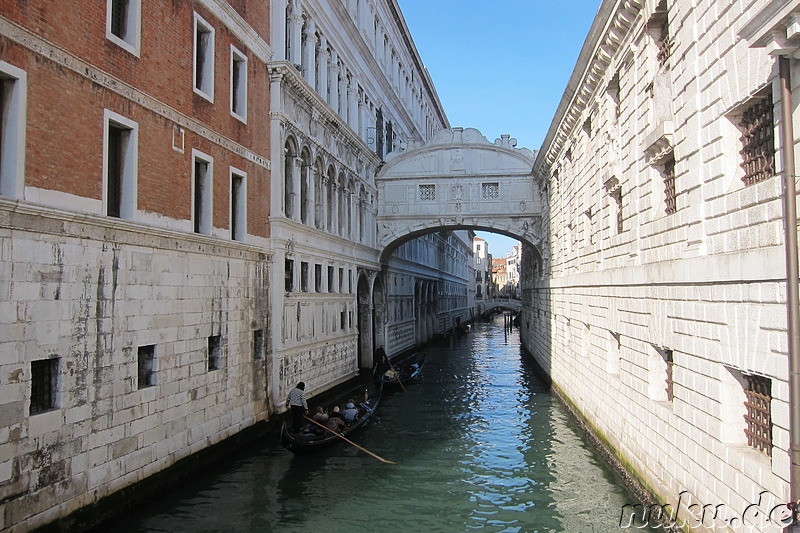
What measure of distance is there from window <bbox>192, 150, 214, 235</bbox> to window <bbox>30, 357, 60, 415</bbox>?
4159 mm

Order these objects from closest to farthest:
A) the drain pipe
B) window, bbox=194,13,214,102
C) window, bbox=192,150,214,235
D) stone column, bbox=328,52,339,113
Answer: the drain pipe < window, bbox=192,150,214,235 < window, bbox=194,13,214,102 < stone column, bbox=328,52,339,113

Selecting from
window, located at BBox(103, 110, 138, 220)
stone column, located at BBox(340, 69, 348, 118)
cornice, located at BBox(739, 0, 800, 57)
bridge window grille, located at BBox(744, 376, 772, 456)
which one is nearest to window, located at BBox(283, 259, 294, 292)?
window, located at BBox(103, 110, 138, 220)

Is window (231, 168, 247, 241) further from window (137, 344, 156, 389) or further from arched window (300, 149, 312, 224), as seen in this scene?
window (137, 344, 156, 389)

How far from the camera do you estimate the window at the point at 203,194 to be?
1115 cm

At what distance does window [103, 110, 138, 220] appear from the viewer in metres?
8.76

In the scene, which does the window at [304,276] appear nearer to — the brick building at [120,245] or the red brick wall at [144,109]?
the red brick wall at [144,109]

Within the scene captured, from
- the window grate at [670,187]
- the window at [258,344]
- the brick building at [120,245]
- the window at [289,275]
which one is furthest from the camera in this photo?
the window at [289,275]

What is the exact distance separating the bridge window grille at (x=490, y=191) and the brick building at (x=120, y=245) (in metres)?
11.2

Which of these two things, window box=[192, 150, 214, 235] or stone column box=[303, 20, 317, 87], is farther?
stone column box=[303, 20, 317, 87]

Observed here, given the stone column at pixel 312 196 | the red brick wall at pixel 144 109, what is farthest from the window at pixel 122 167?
the stone column at pixel 312 196

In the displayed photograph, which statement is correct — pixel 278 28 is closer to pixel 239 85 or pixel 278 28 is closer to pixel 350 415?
pixel 239 85

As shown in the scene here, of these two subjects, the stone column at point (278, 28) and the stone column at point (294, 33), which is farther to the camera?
the stone column at point (294, 33)

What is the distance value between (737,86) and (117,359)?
7.87 metres

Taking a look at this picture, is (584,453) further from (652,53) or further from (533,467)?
(652,53)
